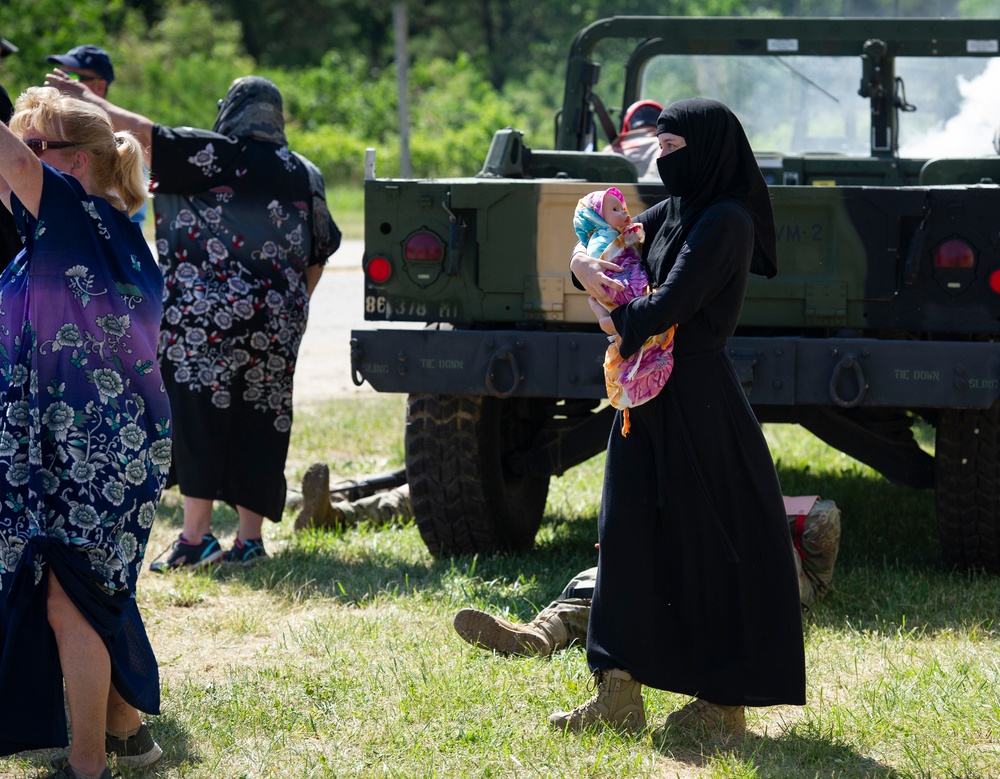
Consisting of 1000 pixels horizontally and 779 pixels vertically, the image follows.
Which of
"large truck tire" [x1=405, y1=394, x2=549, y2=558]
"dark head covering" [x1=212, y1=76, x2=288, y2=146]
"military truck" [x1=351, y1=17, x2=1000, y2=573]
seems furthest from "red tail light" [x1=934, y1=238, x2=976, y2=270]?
"dark head covering" [x1=212, y1=76, x2=288, y2=146]

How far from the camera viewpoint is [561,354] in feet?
16.3

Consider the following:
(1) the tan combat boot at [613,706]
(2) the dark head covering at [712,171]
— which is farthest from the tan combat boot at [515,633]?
(2) the dark head covering at [712,171]

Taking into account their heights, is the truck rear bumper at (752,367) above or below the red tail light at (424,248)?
below

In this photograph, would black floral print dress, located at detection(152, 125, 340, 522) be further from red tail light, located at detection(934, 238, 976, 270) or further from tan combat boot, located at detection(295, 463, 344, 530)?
red tail light, located at detection(934, 238, 976, 270)

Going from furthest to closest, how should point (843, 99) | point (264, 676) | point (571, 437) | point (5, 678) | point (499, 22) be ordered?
point (499, 22), point (843, 99), point (571, 437), point (264, 676), point (5, 678)

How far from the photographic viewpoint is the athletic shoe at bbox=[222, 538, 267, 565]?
5605 mm

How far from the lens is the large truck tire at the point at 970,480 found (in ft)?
16.4

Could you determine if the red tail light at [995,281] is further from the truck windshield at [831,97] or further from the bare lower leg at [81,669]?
the bare lower leg at [81,669]

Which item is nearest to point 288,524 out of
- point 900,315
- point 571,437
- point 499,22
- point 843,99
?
point 571,437

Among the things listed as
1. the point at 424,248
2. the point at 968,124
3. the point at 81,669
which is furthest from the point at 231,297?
the point at 968,124

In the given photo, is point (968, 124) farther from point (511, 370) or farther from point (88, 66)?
point (88, 66)

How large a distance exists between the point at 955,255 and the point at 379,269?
1988mm

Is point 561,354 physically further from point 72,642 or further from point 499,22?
point 499,22

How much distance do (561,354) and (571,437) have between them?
536 millimetres
